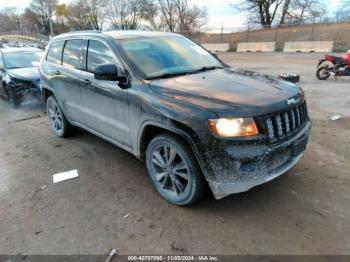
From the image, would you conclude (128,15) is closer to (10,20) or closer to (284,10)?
(284,10)

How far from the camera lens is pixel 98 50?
12.5ft

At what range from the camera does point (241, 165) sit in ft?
8.36

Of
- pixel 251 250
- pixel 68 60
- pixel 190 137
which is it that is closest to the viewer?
pixel 251 250

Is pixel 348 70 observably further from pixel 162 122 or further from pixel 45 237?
pixel 45 237

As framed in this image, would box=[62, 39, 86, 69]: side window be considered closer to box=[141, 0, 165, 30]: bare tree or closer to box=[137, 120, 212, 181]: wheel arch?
box=[137, 120, 212, 181]: wheel arch

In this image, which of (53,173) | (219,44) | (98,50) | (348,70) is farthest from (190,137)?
(219,44)

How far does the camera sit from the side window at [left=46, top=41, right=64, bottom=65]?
4.79 meters

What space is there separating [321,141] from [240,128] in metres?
2.78

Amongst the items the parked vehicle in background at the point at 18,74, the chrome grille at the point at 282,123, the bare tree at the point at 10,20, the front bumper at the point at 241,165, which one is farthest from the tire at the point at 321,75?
the bare tree at the point at 10,20

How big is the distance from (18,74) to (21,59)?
1.28m

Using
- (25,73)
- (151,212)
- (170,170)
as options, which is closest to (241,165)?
(170,170)

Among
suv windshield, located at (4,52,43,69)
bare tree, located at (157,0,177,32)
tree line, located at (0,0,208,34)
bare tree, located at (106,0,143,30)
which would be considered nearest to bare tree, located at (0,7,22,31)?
tree line, located at (0,0,208,34)

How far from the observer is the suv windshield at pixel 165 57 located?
3.37 metres

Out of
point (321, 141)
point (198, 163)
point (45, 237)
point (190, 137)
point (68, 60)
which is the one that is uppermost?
point (68, 60)
